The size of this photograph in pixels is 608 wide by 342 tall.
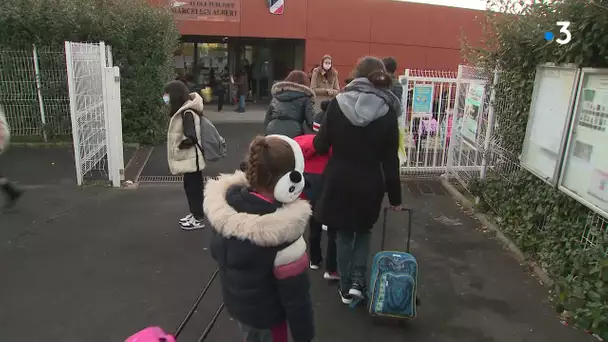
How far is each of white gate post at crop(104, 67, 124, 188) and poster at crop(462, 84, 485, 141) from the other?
5.03m

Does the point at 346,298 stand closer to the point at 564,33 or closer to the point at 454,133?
the point at 564,33

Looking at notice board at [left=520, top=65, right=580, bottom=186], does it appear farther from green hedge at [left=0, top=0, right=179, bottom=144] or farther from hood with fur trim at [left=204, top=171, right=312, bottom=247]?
green hedge at [left=0, top=0, right=179, bottom=144]

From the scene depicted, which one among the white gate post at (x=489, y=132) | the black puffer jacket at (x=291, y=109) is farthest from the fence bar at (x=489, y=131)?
the black puffer jacket at (x=291, y=109)

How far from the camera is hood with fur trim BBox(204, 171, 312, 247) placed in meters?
1.84

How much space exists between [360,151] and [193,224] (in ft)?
8.88

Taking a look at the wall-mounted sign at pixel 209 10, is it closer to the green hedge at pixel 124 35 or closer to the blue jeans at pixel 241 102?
the blue jeans at pixel 241 102

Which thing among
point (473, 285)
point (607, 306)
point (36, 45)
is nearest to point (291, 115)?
point (473, 285)

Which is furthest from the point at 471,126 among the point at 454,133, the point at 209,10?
the point at 209,10

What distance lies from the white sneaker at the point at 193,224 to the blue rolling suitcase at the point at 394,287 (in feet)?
8.22

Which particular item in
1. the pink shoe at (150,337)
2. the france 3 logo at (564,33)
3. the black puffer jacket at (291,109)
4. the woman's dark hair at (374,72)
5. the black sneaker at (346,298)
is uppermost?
the france 3 logo at (564,33)

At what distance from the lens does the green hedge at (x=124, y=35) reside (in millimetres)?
8477

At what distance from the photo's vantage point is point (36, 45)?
8609 millimetres

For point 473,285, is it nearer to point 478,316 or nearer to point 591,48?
point 478,316

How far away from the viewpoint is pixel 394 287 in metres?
3.14
